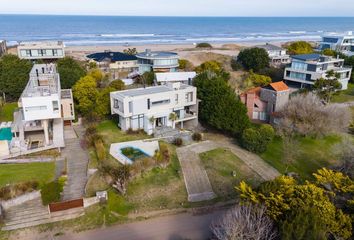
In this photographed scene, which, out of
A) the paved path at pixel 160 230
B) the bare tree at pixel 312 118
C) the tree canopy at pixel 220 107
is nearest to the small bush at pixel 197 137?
the tree canopy at pixel 220 107

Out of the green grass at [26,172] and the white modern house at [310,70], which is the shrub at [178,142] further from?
the white modern house at [310,70]

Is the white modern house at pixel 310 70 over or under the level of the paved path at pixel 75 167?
over

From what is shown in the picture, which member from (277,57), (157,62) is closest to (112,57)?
(157,62)

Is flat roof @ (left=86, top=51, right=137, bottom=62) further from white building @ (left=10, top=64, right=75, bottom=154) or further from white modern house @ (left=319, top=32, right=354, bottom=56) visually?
white modern house @ (left=319, top=32, right=354, bottom=56)

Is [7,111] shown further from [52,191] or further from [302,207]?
[302,207]

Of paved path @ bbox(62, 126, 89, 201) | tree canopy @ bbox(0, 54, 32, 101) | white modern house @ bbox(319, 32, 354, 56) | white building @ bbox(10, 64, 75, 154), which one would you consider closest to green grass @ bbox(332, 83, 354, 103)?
white modern house @ bbox(319, 32, 354, 56)

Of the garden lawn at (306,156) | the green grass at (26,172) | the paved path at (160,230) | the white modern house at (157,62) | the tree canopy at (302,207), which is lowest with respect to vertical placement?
the paved path at (160,230)

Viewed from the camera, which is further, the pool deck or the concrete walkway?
the pool deck
